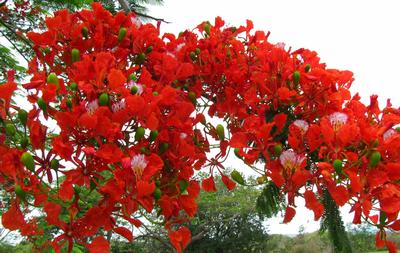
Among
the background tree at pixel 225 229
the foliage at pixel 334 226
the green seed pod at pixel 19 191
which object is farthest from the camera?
the background tree at pixel 225 229

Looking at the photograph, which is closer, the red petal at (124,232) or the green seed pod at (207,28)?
the red petal at (124,232)

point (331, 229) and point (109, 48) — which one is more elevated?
point (109, 48)

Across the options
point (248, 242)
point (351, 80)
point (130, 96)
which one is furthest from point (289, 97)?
point (248, 242)

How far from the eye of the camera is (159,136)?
0.96m

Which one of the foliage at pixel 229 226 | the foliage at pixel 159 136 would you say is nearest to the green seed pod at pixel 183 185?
the foliage at pixel 159 136

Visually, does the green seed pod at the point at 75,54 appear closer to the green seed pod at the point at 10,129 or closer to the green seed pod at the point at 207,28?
the green seed pod at the point at 10,129

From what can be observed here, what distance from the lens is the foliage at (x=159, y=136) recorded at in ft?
2.83

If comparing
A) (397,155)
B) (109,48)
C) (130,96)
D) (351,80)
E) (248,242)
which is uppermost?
(248,242)

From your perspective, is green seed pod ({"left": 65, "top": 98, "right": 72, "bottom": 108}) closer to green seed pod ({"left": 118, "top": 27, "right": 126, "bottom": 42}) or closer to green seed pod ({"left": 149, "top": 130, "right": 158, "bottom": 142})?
green seed pod ({"left": 149, "top": 130, "right": 158, "bottom": 142})

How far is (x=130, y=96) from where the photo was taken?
905 millimetres

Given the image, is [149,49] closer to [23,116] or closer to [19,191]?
[23,116]

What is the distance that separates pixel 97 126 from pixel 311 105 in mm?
581

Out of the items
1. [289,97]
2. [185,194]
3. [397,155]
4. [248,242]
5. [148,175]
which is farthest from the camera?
[248,242]

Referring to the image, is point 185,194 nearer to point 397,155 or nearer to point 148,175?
point 148,175
